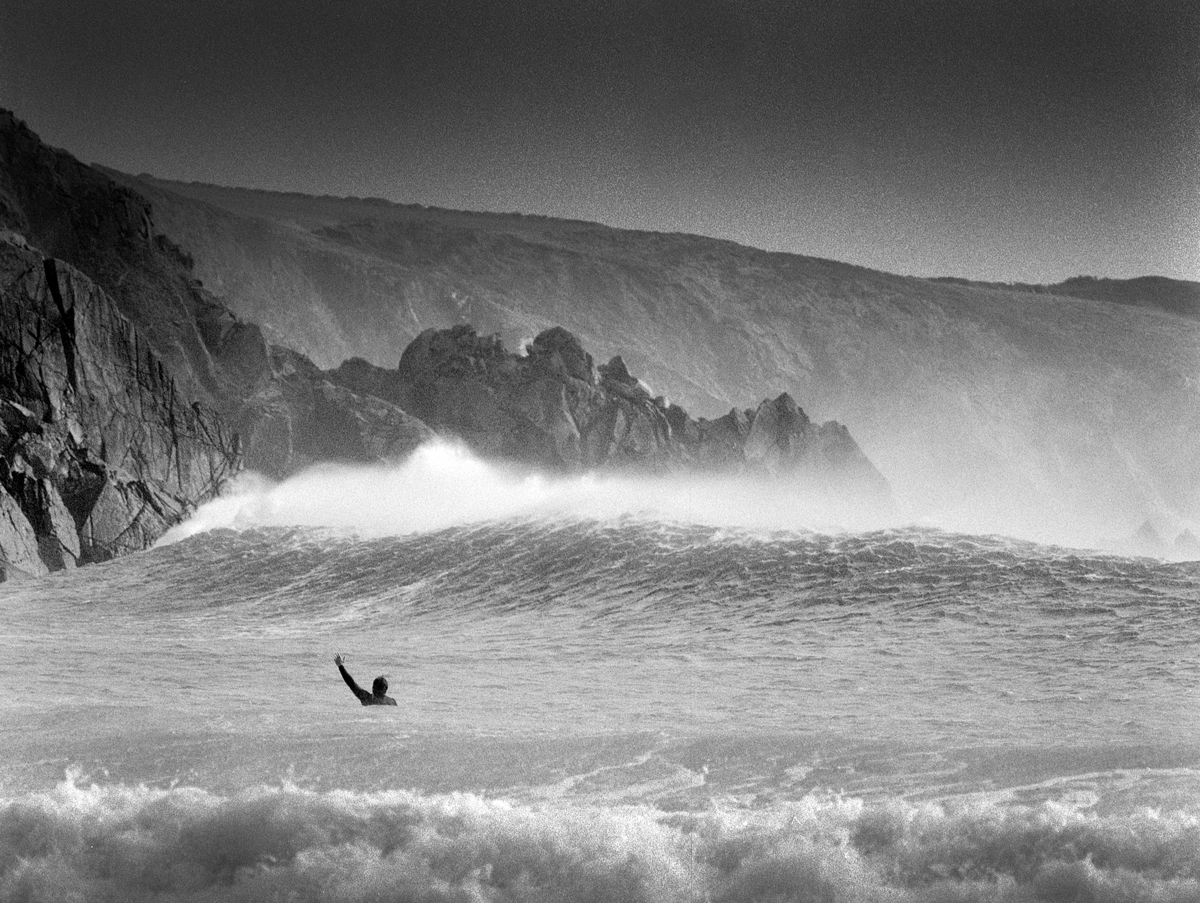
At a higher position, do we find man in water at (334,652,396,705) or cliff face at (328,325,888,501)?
cliff face at (328,325,888,501)

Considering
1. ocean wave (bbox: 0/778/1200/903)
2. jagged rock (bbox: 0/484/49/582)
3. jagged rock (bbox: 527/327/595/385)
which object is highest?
jagged rock (bbox: 527/327/595/385)

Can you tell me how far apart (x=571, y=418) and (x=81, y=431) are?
28.7 meters

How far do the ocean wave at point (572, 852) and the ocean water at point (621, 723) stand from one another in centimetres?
2

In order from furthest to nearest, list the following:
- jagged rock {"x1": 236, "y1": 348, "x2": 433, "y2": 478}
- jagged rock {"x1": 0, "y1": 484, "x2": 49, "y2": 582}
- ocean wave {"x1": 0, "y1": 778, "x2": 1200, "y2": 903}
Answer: jagged rock {"x1": 236, "y1": 348, "x2": 433, "y2": 478}, jagged rock {"x1": 0, "y1": 484, "x2": 49, "y2": 582}, ocean wave {"x1": 0, "y1": 778, "x2": 1200, "y2": 903}

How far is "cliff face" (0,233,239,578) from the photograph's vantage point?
151 feet

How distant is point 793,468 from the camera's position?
78.0 meters

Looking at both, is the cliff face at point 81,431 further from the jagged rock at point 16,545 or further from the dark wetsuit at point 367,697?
the dark wetsuit at point 367,697

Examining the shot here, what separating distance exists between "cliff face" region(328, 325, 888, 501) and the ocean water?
2701cm

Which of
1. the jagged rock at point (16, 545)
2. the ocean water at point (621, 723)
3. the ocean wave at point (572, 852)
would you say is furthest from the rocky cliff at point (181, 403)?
the ocean wave at point (572, 852)

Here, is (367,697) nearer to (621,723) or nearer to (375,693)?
(375,693)

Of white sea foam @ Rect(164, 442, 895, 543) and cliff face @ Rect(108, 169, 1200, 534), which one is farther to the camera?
cliff face @ Rect(108, 169, 1200, 534)

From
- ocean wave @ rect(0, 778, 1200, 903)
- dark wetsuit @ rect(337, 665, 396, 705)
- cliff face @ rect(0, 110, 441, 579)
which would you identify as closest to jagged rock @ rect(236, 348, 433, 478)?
cliff face @ rect(0, 110, 441, 579)

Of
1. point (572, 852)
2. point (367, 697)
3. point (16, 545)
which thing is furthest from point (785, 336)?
point (572, 852)

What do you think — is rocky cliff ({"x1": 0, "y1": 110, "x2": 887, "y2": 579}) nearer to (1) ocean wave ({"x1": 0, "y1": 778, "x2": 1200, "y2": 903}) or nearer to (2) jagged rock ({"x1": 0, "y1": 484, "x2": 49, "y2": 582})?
(2) jagged rock ({"x1": 0, "y1": 484, "x2": 49, "y2": 582})
